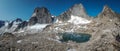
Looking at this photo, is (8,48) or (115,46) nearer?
(115,46)

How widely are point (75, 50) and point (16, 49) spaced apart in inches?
1271

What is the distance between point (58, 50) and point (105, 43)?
26.0 meters

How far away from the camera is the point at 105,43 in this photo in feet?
327

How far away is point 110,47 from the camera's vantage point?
94.5 m

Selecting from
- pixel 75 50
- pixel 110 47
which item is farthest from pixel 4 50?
pixel 110 47

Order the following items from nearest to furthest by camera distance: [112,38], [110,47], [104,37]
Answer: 1. [110,47]
2. [112,38]
3. [104,37]

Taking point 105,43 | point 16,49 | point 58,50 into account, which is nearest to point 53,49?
point 58,50

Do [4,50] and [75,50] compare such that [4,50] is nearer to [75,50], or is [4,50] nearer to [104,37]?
[75,50]

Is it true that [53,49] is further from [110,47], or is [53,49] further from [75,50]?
[110,47]

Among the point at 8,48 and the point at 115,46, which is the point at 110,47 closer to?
the point at 115,46

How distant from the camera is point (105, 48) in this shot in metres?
95.0

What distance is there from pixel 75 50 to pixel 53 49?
39.6 feet

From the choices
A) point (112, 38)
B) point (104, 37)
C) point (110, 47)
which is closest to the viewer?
point (110, 47)

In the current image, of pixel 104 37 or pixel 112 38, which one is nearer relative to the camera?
pixel 112 38
